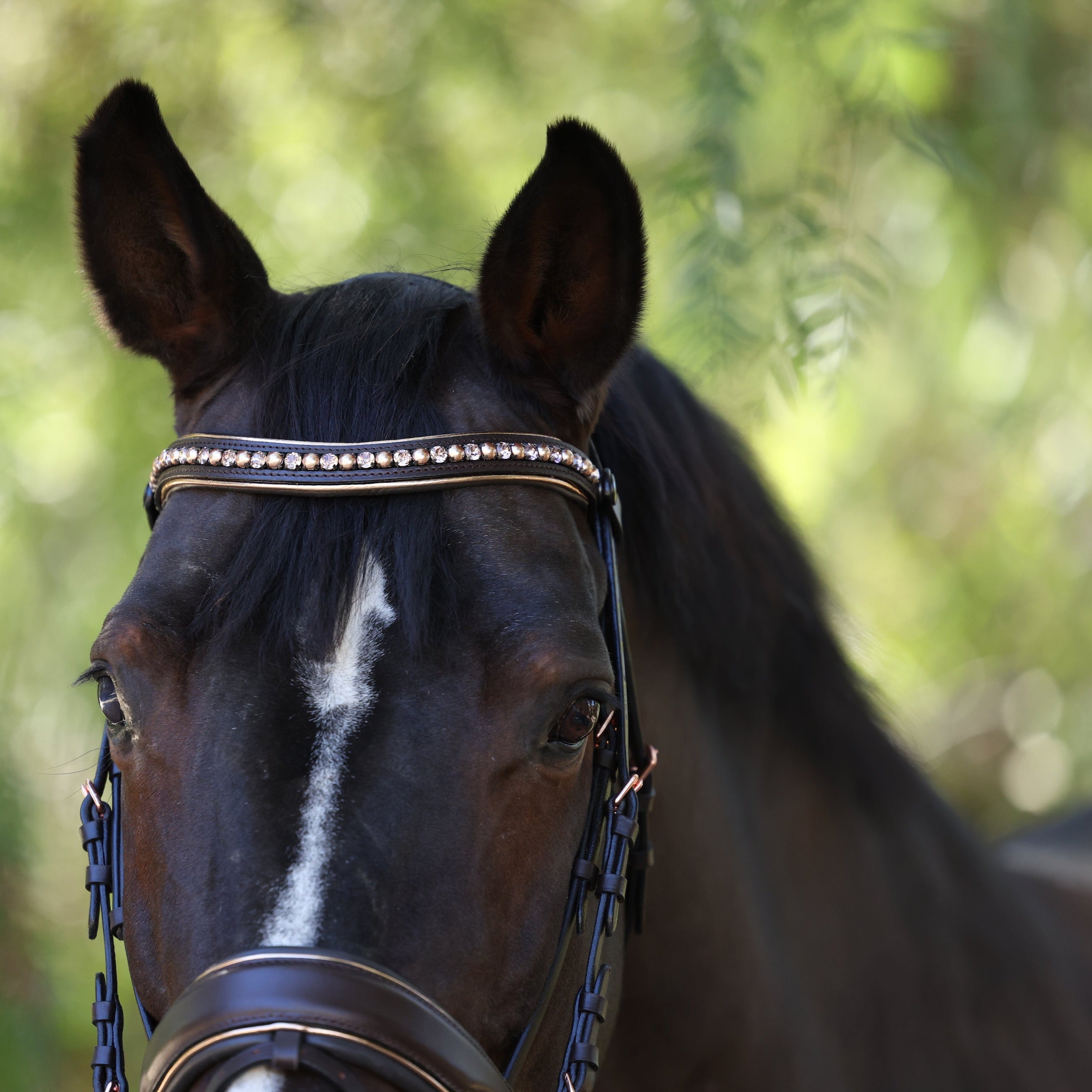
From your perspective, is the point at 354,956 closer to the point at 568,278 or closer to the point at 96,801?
the point at 96,801

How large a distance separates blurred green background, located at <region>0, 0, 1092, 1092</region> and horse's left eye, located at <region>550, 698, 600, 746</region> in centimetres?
96

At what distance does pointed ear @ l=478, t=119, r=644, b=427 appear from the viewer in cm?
138

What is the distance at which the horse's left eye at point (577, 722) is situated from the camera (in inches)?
50.8

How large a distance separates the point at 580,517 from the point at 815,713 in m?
0.80

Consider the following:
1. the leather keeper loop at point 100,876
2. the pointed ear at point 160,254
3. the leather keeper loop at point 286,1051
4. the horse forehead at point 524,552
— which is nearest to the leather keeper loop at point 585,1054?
the leather keeper loop at point 286,1051

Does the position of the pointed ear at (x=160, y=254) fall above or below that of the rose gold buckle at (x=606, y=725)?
above

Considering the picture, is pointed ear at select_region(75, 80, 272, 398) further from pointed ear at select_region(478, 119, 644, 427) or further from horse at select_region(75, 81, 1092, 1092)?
pointed ear at select_region(478, 119, 644, 427)

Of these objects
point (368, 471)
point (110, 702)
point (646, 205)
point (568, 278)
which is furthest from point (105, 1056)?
point (646, 205)

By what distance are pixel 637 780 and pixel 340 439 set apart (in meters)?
0.62

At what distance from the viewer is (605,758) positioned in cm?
141

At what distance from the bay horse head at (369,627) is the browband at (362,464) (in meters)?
0.01

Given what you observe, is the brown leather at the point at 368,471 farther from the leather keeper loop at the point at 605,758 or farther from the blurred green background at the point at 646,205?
the blurred green background at the point at 646,205

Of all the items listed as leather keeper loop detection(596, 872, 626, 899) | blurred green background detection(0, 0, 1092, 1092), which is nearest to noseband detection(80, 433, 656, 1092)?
leather keeper loop detection(596, 872, 626, 899)

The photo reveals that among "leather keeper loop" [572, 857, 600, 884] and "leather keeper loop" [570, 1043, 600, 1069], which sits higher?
"leather keeper loop" [572, 857, 600, 884]
